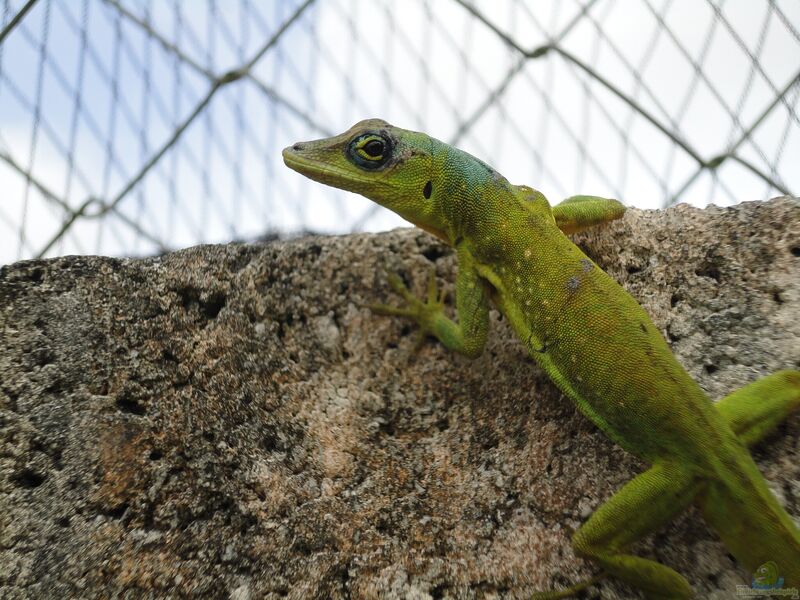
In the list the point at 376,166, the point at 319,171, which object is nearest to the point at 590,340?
the point at 376,166

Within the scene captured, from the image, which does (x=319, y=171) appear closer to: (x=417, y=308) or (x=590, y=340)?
(x=417, y=308)

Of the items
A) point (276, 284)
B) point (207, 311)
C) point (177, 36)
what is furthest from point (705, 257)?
point (177, 36)

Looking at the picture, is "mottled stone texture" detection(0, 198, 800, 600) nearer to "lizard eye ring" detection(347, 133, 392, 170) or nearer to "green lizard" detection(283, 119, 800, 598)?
"green lizard" detection(283, 119, 800, 598)

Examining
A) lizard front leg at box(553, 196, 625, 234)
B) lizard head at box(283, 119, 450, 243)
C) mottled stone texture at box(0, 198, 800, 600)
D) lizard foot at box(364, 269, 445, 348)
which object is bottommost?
mottled stone texture at box(0, 198, 800, 600)

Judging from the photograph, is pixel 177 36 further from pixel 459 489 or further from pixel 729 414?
pixel 729 414

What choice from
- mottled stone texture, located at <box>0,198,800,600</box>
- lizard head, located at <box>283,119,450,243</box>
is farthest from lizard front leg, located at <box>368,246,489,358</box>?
lizard head, located at <box>283,119,450,243</box>
